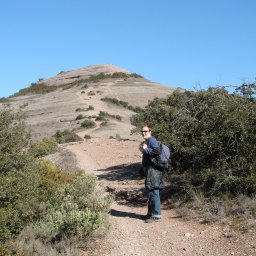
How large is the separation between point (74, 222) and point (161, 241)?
56.5 inches

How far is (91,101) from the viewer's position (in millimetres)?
49031

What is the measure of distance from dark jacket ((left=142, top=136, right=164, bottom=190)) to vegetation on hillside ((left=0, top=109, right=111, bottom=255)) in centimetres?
87

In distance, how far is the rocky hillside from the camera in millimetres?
36844

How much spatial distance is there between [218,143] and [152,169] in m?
1.40

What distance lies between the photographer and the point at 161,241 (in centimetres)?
747

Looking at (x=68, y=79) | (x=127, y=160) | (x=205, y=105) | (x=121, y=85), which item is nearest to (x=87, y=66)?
(x=68, y=79)

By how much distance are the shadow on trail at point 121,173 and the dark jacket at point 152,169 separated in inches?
214

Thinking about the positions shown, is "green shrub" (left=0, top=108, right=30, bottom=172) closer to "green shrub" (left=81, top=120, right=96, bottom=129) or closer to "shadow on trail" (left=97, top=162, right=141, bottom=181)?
"shadow on trail" (left=97, top=162, right=141, bottom=181)

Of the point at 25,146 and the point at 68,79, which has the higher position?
the point at 68,79

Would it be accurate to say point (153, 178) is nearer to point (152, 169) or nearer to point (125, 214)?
point (152, 169)

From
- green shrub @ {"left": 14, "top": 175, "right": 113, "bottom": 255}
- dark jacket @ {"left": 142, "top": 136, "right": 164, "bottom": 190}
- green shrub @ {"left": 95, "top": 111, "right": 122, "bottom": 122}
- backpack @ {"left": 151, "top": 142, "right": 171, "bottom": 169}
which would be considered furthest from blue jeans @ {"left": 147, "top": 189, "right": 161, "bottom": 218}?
green shrub @ {"left": 95, "top": 111, "right": 122, "bottom": 122}

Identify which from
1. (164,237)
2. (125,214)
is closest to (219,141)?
(164,237)

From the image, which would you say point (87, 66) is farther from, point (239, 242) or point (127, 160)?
point (239, 242)

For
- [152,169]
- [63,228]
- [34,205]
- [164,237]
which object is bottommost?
[164,237]
